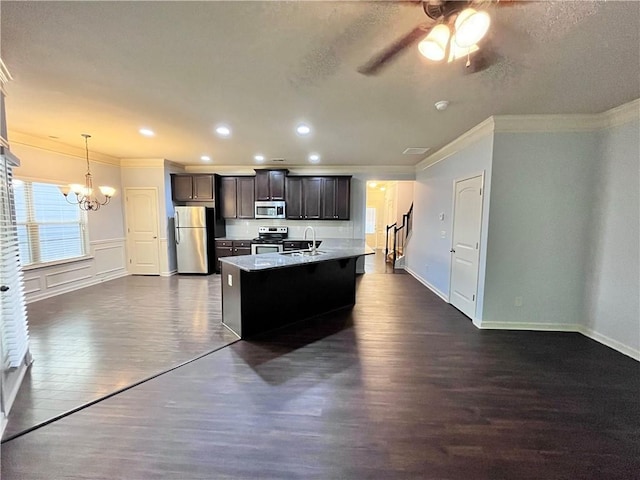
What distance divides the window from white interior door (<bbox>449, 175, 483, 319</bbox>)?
6.51 meters

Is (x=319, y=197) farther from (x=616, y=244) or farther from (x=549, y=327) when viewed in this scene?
(x=616, y=244)

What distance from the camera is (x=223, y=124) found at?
3627mm

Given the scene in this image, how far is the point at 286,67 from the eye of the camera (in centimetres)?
Answer: 218

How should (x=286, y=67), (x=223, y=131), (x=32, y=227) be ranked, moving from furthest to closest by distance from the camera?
(x=32, y=227)
(x=223, y=131)
(x=286, y=67)

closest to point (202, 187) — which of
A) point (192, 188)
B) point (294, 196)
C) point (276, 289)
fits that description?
point (192, 188)

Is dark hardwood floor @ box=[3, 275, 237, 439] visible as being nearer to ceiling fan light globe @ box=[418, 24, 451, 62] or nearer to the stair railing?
ceiling fan light globe @ box=[418, 24, 451, 62]

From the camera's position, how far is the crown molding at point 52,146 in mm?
4164

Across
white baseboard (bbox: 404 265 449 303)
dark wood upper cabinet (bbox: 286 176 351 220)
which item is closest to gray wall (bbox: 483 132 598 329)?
white baseboard (bbox: 404 265 449 303)

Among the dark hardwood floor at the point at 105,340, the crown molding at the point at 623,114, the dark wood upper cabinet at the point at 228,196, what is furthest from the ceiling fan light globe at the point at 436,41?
the dark wood upper cabinet at the point at 228,196

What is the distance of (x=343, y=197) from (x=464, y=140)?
9.92ft

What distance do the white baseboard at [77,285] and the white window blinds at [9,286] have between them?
2601 millimetres

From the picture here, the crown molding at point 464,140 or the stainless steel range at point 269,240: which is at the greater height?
the crown molding at point 464,140

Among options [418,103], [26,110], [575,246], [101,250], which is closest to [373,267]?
[575,246]

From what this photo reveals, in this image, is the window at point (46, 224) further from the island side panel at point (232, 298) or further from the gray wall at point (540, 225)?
the gray wall at point (540, 225)
